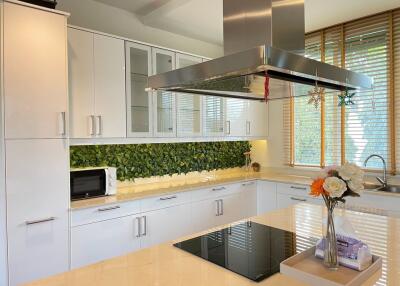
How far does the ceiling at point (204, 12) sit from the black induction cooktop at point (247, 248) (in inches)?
86.3

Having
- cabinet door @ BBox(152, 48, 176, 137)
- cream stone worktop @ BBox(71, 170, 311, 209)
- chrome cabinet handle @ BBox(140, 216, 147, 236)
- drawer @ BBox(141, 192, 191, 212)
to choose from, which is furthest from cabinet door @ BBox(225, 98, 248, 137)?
chrome cabinet handle @ BBox(140, 216, 147, 236)

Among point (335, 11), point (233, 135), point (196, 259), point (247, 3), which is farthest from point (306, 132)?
point (196, 259)

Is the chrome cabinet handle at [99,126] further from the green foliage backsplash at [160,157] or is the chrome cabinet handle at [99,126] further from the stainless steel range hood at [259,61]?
the stainless steel range hood at [259,61]

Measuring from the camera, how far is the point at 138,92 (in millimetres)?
3064

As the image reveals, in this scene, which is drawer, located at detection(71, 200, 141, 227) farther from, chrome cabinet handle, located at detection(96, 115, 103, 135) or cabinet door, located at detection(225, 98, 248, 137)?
cabinet door, located at detection(225, 98, 248, 137)

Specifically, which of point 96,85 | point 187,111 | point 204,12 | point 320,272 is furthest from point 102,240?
point 204,12

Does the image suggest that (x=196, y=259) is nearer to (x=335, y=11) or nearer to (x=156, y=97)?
(x=156, y=97)

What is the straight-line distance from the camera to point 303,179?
3773 millimetres

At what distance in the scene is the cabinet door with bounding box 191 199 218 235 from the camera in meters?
3.29

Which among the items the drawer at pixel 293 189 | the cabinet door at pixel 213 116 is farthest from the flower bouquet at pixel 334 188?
the cabinet door at pixel 213 116

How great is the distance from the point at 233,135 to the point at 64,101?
223 centimetres

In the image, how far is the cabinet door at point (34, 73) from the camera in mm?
2107

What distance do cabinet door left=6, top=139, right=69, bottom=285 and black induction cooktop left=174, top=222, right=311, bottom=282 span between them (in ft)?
3.89

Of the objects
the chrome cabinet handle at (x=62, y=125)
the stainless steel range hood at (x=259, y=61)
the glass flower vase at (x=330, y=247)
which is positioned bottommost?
the glass flower vase at (x=330, y=247)
